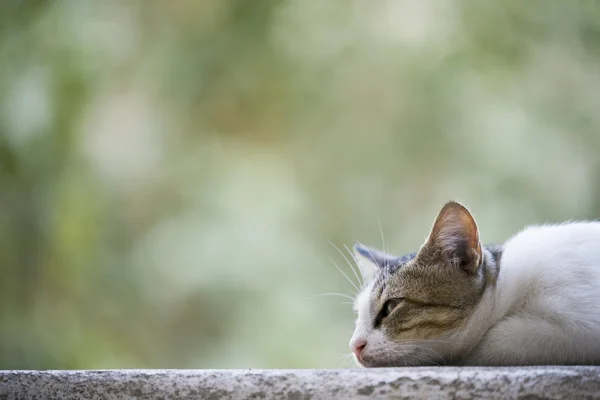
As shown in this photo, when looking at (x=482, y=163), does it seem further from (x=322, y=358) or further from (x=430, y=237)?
(x=430, y=237)

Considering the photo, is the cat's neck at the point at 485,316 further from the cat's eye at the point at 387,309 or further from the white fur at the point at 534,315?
the cat's eye at the point at 387,309

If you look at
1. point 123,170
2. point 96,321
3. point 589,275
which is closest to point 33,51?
point 123,170

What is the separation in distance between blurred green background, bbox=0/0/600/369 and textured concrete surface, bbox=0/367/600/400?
5.79 ft

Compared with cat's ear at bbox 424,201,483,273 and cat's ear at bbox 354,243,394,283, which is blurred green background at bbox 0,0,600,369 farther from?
cat's ear at bbox 424,201,483,273

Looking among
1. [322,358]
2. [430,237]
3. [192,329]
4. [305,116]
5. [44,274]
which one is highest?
[305,116]

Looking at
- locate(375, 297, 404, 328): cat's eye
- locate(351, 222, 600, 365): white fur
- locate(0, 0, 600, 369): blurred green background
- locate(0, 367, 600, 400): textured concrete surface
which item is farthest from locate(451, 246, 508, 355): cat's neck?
locate(0, 0, 600, 369): blurred green background

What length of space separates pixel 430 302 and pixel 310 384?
Result: 355 millimetres

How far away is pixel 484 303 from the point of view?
1.14m

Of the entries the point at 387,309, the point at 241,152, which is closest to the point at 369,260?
the point at 387,309

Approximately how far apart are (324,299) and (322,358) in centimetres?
23

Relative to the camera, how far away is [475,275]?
3.80 feet

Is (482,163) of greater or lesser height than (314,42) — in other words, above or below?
below

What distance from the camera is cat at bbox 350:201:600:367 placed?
1.02 metres

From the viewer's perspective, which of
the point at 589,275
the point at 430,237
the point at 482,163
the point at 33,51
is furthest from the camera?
the point at 33,51
